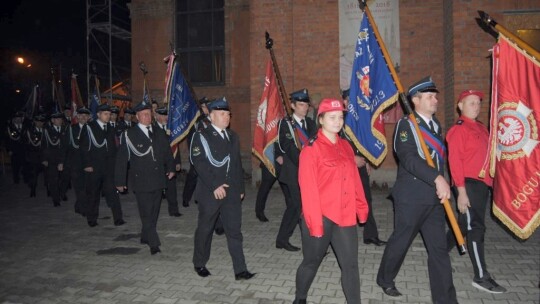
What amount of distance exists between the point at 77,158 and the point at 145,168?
157 inches

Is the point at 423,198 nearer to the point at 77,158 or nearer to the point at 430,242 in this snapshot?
the point at 430,242

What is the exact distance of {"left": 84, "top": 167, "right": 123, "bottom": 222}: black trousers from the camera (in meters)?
8.31

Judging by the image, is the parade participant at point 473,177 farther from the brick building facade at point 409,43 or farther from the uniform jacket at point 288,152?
the brick building facade at point 409,43

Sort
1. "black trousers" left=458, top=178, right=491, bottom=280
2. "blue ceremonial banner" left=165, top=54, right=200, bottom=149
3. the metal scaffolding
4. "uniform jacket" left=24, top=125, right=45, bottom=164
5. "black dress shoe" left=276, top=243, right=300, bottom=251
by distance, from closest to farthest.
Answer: "black trousers" left=458, top=178, right=491, bottom=280 → "black dress shoe" left=276, top=243, right=300, bottom=251 → "blue ceremonial banner" left=165, top=54, right=200, bottom=149 → "uniform jacket" left=24, top=125, right=45, bottom=164 → the metal scaffolding

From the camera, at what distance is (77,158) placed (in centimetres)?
959

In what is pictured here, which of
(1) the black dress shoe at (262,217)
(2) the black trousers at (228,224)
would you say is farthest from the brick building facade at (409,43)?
(2) the black trousers at (228,224)

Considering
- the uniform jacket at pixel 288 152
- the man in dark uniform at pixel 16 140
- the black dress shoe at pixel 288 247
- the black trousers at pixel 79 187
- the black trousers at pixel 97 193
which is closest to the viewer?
the uniform jacket at pixel 288 152

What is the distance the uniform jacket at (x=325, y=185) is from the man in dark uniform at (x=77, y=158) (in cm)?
679

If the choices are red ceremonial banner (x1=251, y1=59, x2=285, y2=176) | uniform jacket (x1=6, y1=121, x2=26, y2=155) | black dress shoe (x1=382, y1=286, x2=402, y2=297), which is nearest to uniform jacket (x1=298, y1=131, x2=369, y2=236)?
black dress shoe (x1=382, y1=286, x2=402, y2=297)

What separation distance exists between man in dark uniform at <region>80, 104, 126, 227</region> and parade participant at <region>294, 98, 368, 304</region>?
5.67 metres

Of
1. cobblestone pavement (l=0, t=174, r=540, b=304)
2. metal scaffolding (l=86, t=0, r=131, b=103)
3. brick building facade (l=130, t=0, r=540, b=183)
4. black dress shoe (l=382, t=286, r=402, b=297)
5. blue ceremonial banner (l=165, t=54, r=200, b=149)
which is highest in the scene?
metal scaffolding (l=86, t=0, r=131, b=103)

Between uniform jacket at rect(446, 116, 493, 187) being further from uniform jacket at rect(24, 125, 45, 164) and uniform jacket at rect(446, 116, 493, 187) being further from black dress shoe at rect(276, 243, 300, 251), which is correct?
uniform jacket at rect(24, 125, 45, 164)

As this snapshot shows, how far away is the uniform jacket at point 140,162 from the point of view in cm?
641

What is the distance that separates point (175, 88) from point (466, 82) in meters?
6.53
